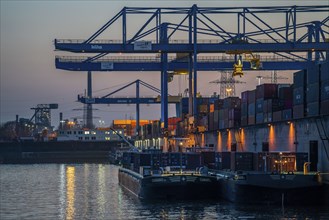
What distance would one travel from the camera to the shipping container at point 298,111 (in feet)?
158

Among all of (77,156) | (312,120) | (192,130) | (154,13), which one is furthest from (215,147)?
(77,156)

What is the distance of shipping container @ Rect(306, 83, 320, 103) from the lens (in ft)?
150

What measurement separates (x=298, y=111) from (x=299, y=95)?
3.45 ft

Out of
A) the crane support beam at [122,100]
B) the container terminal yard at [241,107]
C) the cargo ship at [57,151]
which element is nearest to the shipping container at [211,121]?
the container terminal yard at [241,107]

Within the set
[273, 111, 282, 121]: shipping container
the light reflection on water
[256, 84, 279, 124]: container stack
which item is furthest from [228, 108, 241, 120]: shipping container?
the light reflection on water

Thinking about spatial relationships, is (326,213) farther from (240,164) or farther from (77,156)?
(77,156)

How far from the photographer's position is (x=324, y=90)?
1770 inches

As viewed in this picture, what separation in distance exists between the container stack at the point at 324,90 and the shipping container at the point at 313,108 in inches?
17.2

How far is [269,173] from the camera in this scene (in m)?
44.8

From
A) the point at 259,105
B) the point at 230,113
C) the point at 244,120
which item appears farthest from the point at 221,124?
the point at 259,105

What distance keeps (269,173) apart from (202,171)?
778 centimetres

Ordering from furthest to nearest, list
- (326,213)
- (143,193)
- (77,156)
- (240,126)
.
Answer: (77,156) < (240,126) < (143,193) < (326,213)

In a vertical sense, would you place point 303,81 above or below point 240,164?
above

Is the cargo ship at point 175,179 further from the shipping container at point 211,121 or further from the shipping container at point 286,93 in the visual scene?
the shipping container at point 211,121
